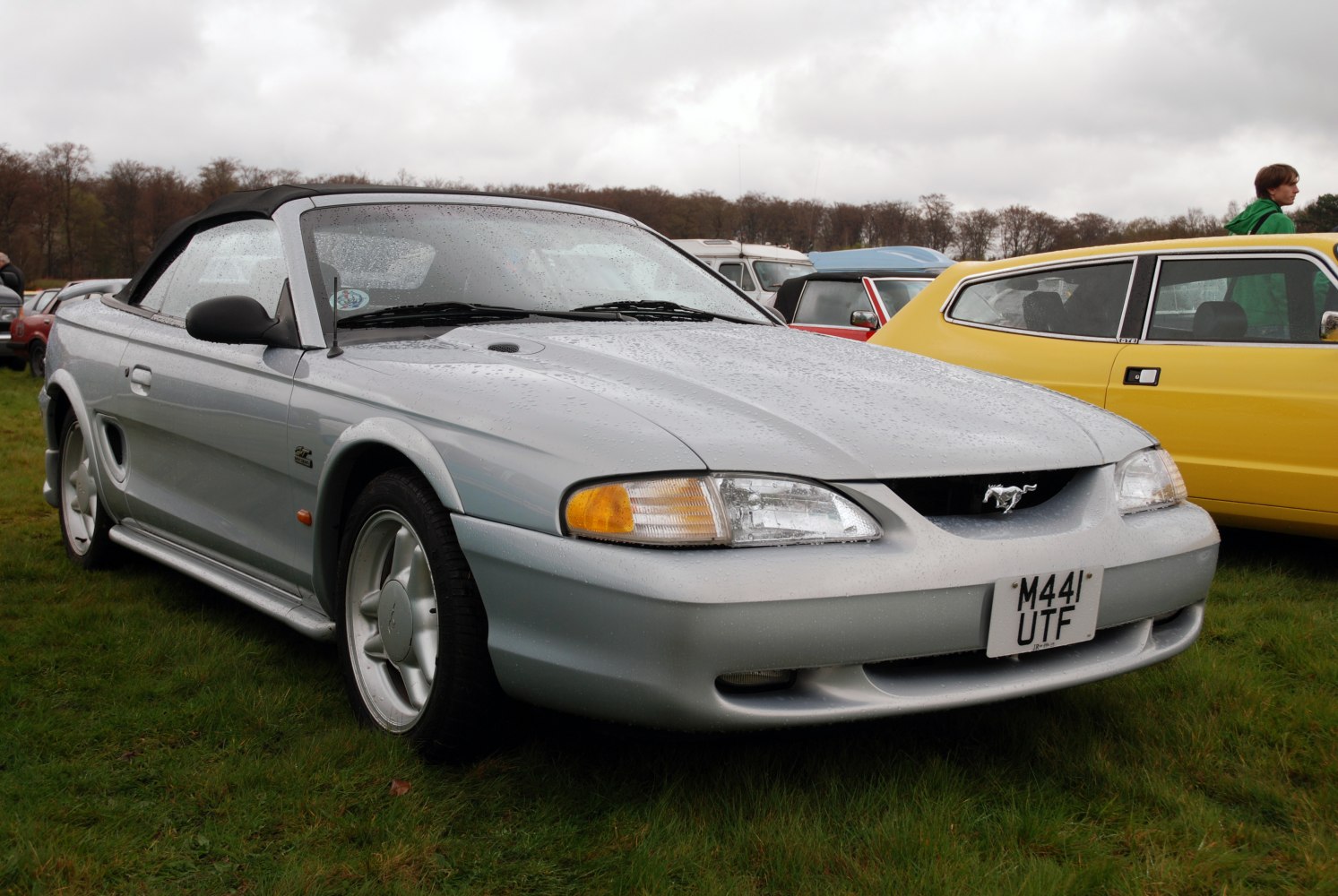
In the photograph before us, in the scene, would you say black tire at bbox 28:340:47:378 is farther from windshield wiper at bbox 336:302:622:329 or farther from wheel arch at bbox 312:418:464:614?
wheel arch at bbox 312:418:464:614

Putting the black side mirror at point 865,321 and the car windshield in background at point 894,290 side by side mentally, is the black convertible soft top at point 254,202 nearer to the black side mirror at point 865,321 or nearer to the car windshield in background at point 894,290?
the black side mirror at point 865,321

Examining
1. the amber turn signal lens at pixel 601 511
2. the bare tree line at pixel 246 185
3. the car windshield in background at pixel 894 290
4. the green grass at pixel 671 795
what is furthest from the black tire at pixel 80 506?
the bare tree line at pixel 246 185

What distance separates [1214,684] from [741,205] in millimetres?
59644

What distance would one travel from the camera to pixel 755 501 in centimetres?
224

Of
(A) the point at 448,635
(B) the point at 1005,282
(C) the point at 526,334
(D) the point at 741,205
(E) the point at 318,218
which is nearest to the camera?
(A) the point at 448,635

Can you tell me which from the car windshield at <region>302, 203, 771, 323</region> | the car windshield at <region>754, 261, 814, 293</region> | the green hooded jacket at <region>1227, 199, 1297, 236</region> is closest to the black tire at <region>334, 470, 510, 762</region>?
the car windshield at <region>302, 203, 771, 323</region>

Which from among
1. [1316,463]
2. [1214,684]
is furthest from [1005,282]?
[1214,684]

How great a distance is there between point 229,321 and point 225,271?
813 millimetres

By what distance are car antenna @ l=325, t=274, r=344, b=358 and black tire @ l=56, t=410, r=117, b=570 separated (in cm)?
164

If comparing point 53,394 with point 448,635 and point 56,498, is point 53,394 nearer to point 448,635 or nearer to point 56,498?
point 56,498

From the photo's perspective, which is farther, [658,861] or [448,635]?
[448,635]

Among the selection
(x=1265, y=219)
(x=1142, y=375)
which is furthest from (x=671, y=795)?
(x=1265, y=219)

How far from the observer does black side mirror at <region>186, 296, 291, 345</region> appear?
121 inches

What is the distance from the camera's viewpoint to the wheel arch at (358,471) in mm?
2527
